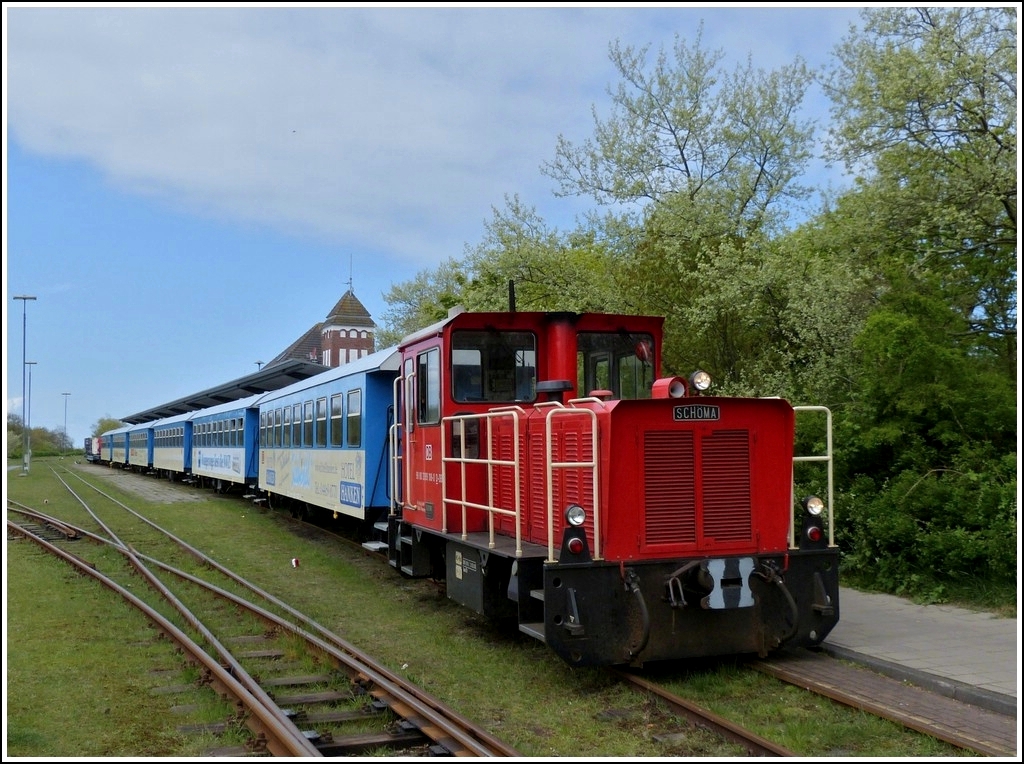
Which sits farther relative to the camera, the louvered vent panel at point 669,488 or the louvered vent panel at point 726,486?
the louvered vent panel at point 726,486

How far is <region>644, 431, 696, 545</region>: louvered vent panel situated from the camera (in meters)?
6.77

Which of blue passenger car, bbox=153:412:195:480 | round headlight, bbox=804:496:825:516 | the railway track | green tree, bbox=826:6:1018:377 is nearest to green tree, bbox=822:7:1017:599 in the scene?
green tree, bbox=826:6:1018:377

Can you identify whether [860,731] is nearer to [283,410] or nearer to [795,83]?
[795,83]

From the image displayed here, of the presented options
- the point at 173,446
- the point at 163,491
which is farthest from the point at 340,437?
the point at 173,446

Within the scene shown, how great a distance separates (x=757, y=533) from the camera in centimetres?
703

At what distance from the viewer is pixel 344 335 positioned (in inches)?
2485

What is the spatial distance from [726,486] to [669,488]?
48 cm

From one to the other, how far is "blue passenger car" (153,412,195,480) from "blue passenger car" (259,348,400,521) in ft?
53.3

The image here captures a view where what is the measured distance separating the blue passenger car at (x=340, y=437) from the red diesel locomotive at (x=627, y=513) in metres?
4.43

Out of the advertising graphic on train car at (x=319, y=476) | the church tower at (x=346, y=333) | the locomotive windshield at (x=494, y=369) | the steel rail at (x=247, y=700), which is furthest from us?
the church tower at (x=346, y=333)

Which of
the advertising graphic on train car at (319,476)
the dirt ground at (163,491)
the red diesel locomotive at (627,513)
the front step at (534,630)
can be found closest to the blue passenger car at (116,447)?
the dirt ground at (163,491)

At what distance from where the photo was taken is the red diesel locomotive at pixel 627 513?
21.2ft

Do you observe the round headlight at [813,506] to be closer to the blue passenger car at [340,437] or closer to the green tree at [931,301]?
the green tree at [931,301]

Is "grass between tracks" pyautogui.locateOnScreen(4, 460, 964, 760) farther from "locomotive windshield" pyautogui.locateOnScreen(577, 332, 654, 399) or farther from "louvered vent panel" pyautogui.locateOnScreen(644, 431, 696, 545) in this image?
"locomotive windshield" pyautogui.locateOnScreen(577, 332, 654, 399)
